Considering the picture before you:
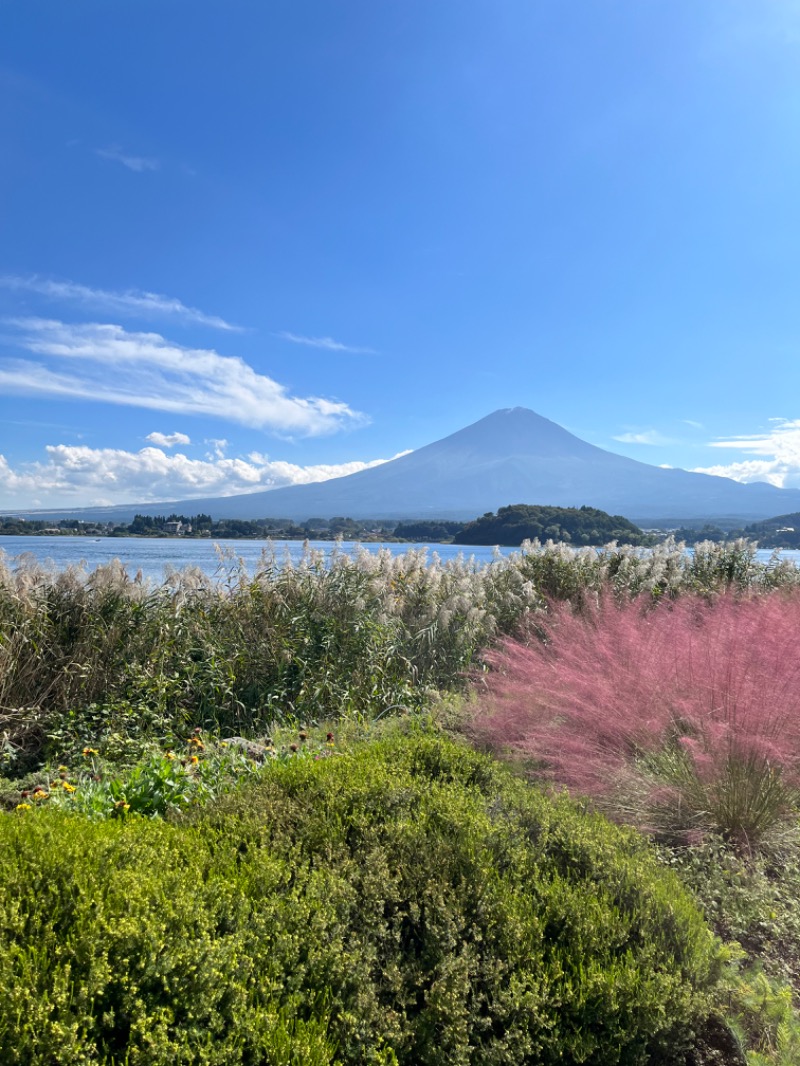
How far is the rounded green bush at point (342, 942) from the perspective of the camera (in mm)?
1397

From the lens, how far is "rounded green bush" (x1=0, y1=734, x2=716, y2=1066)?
1.40m

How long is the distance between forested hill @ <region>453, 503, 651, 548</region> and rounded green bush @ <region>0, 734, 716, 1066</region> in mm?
7512

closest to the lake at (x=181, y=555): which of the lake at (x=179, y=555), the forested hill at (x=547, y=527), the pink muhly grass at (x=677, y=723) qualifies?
the lake at (x=179, y=555)

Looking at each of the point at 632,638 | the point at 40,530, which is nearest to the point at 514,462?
the point at 40,530

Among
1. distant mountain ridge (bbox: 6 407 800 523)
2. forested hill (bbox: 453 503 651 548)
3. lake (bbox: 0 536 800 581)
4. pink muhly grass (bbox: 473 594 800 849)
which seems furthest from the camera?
distant mountain ridge (bbox: 6 407 800 523)

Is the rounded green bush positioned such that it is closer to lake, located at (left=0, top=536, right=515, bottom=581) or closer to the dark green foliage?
lake, located at (left=0, top=536, right=515, bottom=581)

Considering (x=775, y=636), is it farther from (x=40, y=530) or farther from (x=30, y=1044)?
(x=40, y=530)

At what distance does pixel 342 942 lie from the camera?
173 centimetres

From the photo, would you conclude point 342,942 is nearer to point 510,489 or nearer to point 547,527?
point 547,527

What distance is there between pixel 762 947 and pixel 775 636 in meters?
1.52

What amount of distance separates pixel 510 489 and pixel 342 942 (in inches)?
2310

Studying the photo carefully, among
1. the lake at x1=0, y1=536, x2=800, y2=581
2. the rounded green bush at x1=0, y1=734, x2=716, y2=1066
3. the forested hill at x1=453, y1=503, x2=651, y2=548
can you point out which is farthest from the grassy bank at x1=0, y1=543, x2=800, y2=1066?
the forested hill at x1=453, y1=503, x2=651, y2=548

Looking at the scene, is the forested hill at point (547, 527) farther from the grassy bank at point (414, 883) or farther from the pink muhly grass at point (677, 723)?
the pink muhly grass at point (677, 723)

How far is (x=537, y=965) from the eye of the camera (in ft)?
5.75
